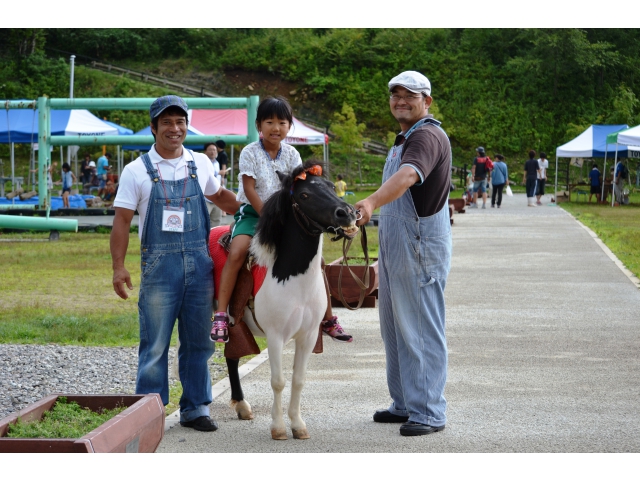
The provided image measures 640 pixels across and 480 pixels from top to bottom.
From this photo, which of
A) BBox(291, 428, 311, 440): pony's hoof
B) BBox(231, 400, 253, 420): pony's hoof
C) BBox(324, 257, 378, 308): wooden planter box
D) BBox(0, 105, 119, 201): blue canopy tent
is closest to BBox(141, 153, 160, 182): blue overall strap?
BBox(231, 400, 253, 420): pony's hoof

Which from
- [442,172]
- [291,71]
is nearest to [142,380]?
[442,172]

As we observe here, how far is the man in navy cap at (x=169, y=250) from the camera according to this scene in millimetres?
5539

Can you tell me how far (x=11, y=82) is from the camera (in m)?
56.5

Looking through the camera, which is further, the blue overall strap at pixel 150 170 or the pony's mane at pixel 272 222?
the blue overall strap at pixel 150 170

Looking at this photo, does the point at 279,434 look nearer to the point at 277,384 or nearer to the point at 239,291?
the point at 277,384

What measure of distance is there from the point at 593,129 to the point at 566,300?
2235 centimetres

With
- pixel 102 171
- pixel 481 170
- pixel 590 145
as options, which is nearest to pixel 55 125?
pixel 102 171

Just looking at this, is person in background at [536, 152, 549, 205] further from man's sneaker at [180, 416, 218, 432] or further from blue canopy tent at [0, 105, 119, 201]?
man's sneaker at [180, 416, 218, 432]

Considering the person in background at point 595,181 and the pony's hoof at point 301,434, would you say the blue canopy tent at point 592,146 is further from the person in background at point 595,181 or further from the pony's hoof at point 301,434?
the pony's hoof at point 301,434

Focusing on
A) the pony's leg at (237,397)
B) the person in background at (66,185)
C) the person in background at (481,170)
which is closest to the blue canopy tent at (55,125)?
the person in background at (66,185)

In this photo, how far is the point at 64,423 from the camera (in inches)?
183

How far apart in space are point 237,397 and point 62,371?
2056mm

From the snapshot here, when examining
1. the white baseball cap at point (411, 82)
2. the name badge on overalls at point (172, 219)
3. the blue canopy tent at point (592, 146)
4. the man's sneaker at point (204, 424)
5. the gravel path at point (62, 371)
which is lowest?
the gravel path at point (62, 371)

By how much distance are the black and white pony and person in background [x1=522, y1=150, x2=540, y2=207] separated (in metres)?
25.3
